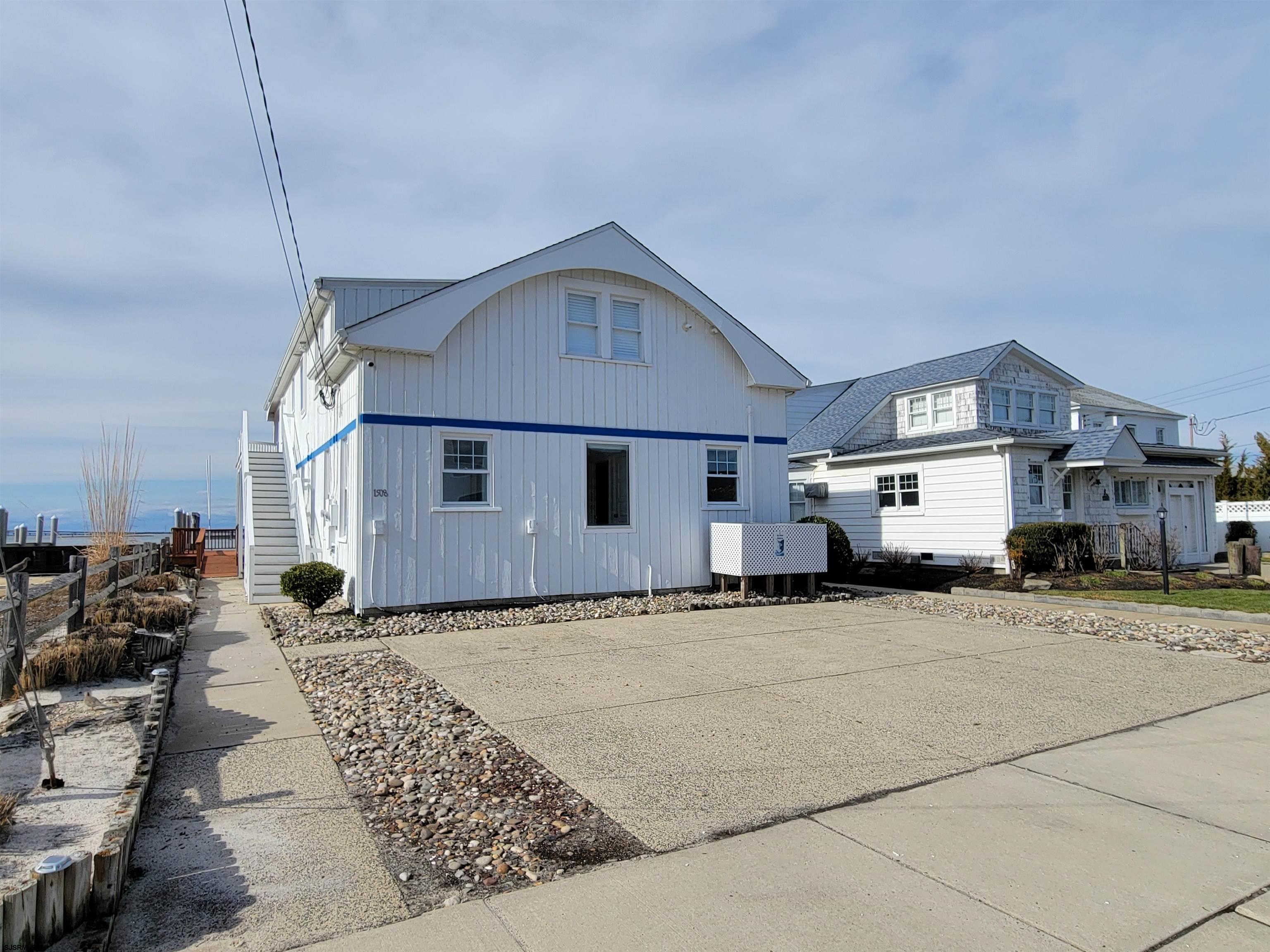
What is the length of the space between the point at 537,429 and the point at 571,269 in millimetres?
2712

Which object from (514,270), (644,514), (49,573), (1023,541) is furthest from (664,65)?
(49,573)

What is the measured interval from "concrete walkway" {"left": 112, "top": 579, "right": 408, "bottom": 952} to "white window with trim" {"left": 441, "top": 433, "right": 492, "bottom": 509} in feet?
18.0

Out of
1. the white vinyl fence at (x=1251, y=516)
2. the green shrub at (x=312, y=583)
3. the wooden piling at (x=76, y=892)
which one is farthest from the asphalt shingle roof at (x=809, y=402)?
the wooden piling at (x=76, y=892)

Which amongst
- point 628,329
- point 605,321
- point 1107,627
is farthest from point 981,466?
point 605,321

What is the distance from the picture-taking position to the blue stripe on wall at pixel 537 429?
11266mm

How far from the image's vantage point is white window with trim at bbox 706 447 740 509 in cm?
1423

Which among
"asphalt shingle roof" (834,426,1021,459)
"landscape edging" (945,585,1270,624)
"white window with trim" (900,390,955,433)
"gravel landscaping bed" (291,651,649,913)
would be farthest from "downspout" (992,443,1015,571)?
"gravel landscaping bed" (291,651,649,913)

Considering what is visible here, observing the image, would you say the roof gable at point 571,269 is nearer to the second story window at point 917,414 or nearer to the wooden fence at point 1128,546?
the second story window at point 917,414

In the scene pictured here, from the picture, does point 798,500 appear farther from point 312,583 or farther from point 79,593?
point 79,593

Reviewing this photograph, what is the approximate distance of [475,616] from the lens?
11133mm

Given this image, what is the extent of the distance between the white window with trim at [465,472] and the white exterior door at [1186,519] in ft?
60.7

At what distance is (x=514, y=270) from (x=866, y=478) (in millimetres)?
12655

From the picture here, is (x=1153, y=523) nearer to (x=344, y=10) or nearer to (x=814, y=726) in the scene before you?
(x=814, y=726)

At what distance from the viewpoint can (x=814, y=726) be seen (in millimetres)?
5758
